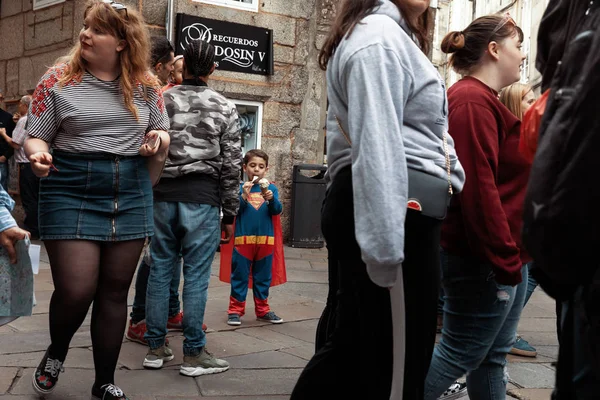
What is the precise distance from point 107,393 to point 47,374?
0.31 metres

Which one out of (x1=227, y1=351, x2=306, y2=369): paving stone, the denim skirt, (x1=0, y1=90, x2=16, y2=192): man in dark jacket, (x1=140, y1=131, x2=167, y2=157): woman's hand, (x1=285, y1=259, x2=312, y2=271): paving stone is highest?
(x1=0, y1=90, x2=16, y2=192): man in dark jacket

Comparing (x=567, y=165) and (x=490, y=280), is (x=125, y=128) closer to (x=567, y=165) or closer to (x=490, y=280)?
(x=490, y=280)

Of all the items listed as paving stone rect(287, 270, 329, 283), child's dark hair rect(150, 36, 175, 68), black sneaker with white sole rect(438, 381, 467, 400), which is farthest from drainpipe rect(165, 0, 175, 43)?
black sneaker with white sole rect(438, 381, 467, 400)

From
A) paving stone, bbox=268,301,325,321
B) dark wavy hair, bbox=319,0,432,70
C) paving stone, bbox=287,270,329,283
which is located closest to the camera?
dark wavy hair, bbox=319,0,432,70

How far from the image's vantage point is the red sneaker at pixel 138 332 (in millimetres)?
5148

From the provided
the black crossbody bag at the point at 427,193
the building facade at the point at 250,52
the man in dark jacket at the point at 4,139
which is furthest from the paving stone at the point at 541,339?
the man in dark jacket at the point at 4,139

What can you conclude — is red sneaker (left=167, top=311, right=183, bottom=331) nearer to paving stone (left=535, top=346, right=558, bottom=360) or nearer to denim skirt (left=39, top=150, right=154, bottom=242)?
denim skirt (left=39, top=150, right=154, bottom=242)

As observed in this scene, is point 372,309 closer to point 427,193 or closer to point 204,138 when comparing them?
point 427,193

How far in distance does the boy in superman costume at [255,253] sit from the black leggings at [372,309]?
3265 millimetres

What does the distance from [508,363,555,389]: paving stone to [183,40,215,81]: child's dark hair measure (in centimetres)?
243

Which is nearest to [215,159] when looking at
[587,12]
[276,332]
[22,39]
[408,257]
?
[276,332]

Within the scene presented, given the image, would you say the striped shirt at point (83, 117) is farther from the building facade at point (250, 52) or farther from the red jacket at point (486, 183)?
the building facade at point (250, 52)

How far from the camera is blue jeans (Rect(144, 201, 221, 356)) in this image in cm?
455

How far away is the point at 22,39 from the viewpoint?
12094 millimetres
